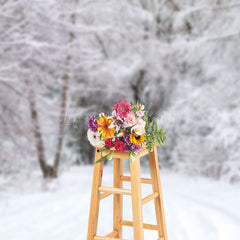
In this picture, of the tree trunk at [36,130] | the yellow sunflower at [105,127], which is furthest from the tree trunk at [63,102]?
the yellow sunflower at [105,127]

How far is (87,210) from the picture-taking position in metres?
2.66

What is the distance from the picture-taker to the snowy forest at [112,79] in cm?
367

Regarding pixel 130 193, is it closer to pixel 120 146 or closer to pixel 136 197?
pixel 136 197

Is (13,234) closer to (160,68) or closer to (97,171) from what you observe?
(97,171)

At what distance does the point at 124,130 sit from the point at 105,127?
8cm

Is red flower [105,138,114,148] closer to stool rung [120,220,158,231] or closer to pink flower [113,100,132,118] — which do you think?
pink flower [113,100,132,118]

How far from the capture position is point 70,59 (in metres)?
3.77

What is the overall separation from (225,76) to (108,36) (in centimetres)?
150

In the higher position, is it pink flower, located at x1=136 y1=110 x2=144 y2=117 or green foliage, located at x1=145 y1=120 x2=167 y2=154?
pink flower, located at x1=136 y1=110 x2=144 y2=117

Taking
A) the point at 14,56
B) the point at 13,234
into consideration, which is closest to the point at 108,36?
the point at 14,56

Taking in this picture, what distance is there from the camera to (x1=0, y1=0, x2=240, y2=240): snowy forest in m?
3.67

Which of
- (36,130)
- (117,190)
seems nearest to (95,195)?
(117,190)

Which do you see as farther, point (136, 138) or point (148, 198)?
point (148, 198)

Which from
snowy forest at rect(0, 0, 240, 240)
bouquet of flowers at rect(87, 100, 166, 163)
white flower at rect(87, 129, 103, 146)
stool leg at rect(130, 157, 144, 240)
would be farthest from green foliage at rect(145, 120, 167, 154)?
snowy forest at rect(0, 0, 240, 240)
